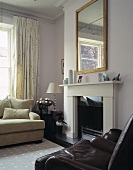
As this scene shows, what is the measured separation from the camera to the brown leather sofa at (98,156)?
123 centimetres

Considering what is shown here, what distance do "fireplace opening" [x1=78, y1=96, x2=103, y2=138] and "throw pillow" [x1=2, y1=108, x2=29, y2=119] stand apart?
117 centimetres

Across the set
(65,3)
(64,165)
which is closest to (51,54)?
(65,3)

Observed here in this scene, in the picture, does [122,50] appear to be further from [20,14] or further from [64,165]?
[20,14]

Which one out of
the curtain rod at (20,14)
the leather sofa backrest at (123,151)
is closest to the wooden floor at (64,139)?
the leather sofa backrest at (123,151)

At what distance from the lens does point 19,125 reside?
3422 millimetres

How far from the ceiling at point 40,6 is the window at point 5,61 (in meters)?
0.52

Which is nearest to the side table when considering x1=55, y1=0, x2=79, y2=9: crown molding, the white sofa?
the white sofa

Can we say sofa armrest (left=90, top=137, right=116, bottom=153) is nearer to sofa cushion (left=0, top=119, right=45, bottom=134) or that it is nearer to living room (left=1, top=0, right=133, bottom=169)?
living room (left=1, top=0, right=133, bottom=169)

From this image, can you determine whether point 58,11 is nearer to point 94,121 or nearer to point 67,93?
point 67,93

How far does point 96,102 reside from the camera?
3398 mm

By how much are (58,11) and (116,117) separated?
Answer: 3257mm

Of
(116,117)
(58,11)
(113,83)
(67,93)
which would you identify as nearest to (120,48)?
(113,83)

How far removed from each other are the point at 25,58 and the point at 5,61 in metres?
0.55

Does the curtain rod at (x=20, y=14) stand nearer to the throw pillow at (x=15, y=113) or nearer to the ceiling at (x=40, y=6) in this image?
the ceiling at (x=40, y=6)
